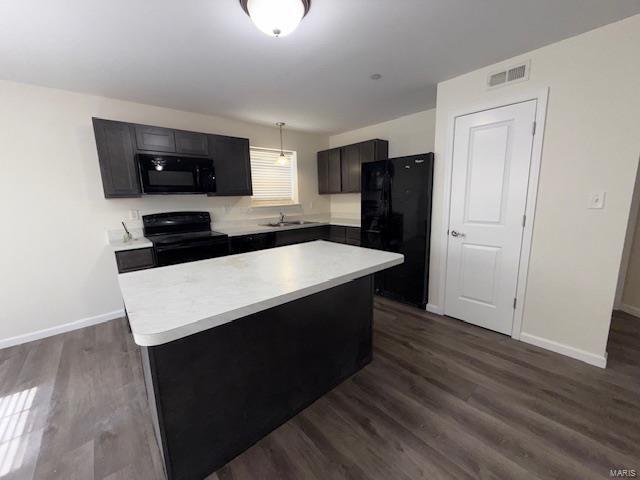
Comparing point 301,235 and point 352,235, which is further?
point 301,235

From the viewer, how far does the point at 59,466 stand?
1.36 m

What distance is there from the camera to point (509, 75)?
2217 mm

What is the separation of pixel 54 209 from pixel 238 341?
2.83m

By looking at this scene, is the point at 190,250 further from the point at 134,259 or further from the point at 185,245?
the point at 134,259

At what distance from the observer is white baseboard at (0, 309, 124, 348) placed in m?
2.55

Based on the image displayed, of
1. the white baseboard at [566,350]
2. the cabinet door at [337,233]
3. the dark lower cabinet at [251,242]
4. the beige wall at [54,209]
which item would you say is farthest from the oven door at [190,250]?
the white baseboard at [566,350]

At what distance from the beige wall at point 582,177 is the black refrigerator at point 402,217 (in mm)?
928

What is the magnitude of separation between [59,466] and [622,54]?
424cm

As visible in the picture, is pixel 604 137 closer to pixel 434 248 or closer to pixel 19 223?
pixel 434 248

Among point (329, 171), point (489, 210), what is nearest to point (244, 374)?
point (489, 210)

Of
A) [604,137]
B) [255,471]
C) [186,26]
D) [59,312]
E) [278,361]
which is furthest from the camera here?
[59,312]

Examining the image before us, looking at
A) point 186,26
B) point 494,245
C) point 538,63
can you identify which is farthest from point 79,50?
point 494,245

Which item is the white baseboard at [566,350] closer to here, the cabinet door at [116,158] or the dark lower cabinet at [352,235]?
the dark lower cabinet at [352,235]

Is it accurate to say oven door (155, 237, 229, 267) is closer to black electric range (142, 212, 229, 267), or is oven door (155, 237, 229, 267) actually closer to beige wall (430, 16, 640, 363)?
black electric range (142, 212, 229, 267)
